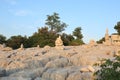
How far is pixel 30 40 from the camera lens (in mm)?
57094

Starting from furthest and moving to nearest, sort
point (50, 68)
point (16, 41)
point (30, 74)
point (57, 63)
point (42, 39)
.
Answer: point (42, 39) → point (16, 41) → point (57, 63) → point (50, 68) → point (30, 74)

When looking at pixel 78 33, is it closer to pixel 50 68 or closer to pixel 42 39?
pixel 42 39

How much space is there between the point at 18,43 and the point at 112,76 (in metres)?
44.4

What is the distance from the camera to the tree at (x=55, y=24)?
73500 mm

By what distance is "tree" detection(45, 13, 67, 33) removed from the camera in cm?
7350

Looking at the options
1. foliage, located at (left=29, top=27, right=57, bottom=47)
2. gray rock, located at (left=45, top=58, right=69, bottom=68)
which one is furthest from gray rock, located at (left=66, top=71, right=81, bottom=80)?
foliage, located at (left=29, top=27, right=57, bottom=47)

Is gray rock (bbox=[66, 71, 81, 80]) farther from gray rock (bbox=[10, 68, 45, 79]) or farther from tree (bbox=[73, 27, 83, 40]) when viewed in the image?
tree (bbox=[73, 27, 83, 40])

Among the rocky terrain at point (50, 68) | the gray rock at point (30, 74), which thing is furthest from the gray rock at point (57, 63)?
the gray rock at point (30, 74)

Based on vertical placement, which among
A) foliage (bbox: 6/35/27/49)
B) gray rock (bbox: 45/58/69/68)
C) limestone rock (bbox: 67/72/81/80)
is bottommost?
limestone rock (bbox: 67/72/81/80)

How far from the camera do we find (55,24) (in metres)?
74.4

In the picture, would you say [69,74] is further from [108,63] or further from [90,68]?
[108,63]

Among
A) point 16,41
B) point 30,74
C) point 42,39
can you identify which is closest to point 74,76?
point 30,74

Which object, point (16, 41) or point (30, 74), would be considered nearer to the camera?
point (30, 74)

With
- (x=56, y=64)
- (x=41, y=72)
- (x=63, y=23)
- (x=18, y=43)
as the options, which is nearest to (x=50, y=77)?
(x=41, y=72)
